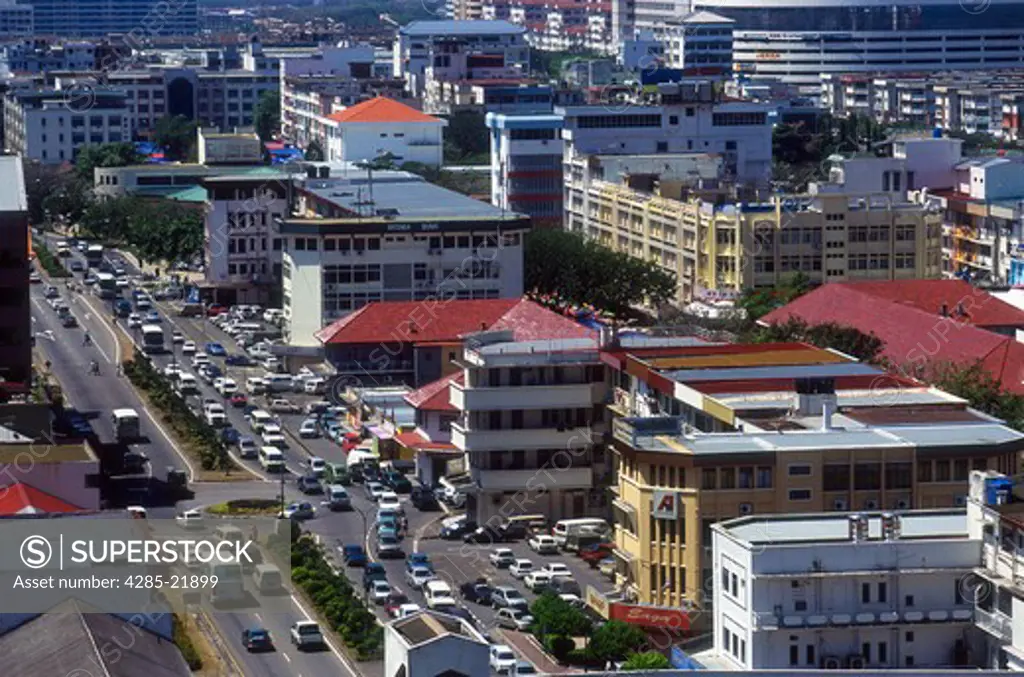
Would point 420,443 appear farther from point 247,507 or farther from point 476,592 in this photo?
point 476,592

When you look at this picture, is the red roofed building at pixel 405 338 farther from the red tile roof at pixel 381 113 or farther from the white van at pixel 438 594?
the red tile roof at pixel 381 113

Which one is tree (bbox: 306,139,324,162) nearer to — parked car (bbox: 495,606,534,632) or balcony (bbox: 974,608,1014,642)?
parked car (bbox: 495,606,534,632)

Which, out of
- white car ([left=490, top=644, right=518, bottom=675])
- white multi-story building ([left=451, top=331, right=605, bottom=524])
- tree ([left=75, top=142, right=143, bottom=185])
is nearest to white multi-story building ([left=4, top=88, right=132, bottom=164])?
tree ([left=75, top=142, right=143, bottom=185])

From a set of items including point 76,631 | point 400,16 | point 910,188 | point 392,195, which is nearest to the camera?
point 76,631

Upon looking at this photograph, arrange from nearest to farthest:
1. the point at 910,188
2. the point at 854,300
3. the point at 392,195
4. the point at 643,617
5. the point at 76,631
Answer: the point at 76,631
the point at 643,617
the point at 854,300
the point at 392,195
the point at 910,188

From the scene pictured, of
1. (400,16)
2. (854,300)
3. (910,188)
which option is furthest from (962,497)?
(400,16)

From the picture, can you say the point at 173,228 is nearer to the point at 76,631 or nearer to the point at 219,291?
the point at 219,291
